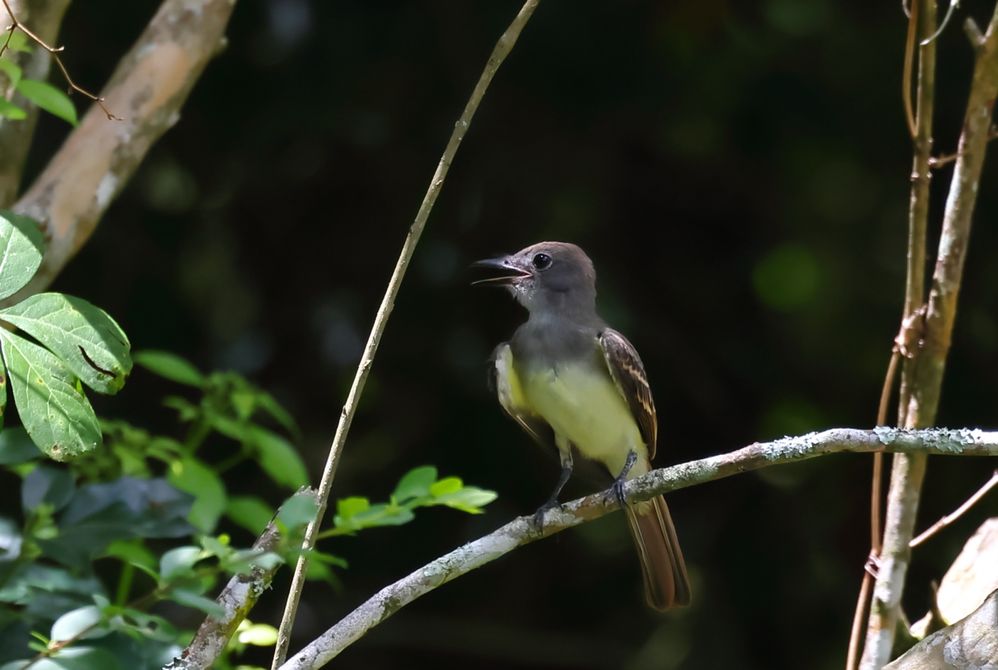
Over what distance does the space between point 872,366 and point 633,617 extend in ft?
5.01

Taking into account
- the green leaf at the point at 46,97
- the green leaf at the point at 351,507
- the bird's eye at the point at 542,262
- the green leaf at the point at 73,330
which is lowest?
the green leaf at the point at 351,507

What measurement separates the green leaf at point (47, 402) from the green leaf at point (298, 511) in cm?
35

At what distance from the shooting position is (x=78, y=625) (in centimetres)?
223

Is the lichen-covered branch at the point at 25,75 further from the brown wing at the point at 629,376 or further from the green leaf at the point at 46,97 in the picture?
the brown wing at the point at 629,376

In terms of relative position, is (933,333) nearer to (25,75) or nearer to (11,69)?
(11,69)

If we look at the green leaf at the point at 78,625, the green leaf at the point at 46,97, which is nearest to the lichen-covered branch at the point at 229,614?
the green leaf at the point at 78,625

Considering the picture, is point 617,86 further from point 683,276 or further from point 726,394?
point 726,394

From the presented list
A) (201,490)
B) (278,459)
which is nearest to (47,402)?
(201,490)

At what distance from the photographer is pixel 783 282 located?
5.68 metres

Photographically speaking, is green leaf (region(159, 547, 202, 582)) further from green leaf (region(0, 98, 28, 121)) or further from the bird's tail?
the bird's tail

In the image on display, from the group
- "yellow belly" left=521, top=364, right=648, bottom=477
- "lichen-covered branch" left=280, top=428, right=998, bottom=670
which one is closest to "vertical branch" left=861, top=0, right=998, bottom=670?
"lichen-covered branch" left=280, top=428, right=998, bottom=670

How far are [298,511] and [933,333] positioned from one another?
1822mm

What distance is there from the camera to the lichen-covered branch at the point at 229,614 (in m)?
2.29

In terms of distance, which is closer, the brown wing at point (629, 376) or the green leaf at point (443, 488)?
the green leaf at point (443, 488)
